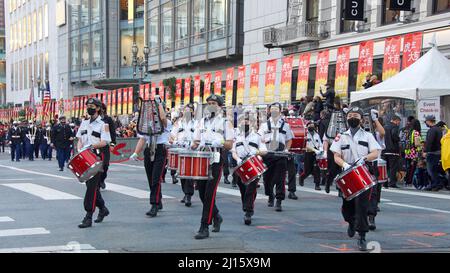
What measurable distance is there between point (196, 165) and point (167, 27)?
39560 millimetres

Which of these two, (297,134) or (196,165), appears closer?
(196,165)

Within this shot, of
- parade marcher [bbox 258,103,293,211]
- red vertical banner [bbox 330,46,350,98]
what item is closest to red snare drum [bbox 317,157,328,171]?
parade marcher [bbox 258,103,293,211]

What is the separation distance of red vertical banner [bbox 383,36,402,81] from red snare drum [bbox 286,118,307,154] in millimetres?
8103

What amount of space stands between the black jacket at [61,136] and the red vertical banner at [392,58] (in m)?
11.6

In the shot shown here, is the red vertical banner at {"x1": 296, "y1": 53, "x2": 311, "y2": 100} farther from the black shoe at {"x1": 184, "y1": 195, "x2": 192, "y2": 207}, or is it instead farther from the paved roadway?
the black shoe at {"x1": 184, "y1": 195, "x2": 192, "y2": 207}

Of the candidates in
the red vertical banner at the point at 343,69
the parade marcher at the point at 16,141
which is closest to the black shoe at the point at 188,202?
the red vertical banner at the point at 343,69

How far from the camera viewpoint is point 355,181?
8328mm

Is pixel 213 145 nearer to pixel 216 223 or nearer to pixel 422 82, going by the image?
pixel 216 223

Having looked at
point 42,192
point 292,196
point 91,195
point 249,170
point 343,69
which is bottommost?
point 42,192

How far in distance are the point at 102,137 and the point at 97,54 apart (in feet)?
188

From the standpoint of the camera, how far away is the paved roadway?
27.8 feet

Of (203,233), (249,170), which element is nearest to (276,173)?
(249,170)
